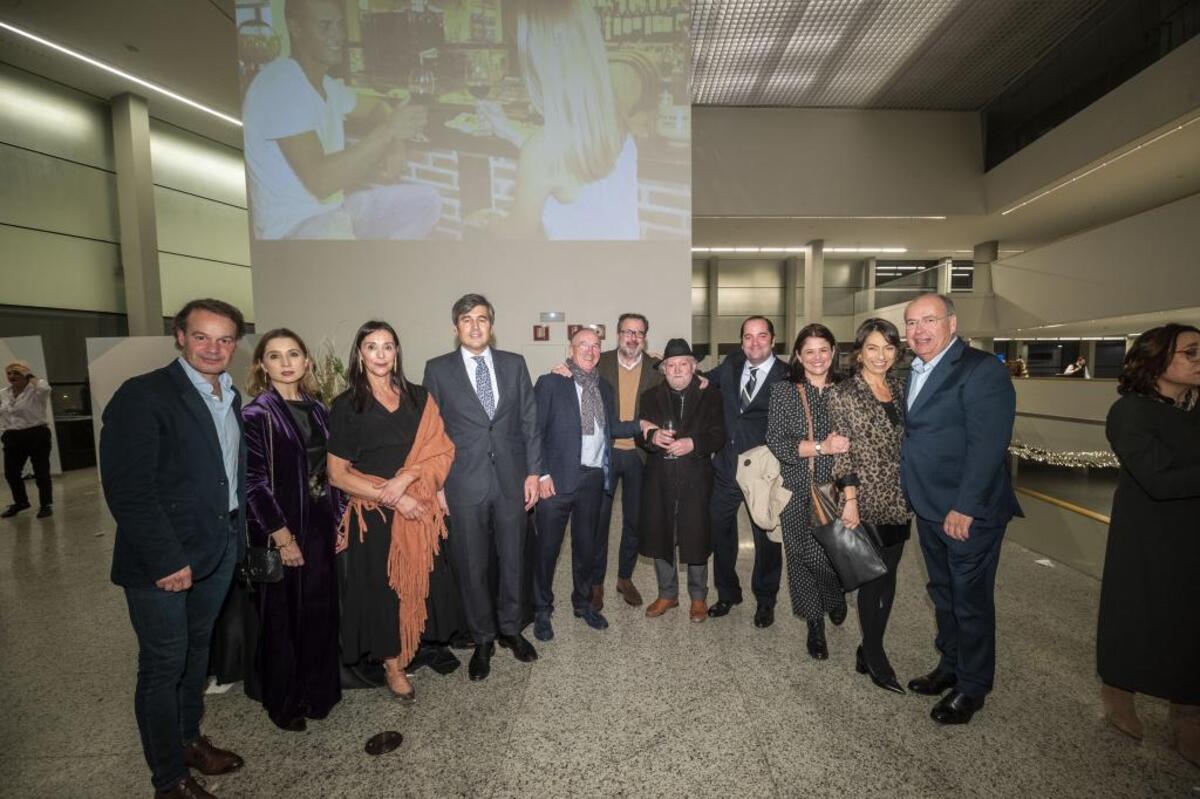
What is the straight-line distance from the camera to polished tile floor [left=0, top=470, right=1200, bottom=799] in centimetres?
178

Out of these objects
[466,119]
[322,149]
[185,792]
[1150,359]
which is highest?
Answer: [466,119]

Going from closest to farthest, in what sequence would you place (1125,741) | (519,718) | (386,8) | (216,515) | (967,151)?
(216,515)
(1125,741)
(519,718)
(386,8)
(967,151)

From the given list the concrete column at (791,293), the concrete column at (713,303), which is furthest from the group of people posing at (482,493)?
the concrete column at (791,293)

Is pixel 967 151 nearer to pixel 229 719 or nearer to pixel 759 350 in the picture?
pixel 759 350

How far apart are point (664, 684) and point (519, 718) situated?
0.69 m

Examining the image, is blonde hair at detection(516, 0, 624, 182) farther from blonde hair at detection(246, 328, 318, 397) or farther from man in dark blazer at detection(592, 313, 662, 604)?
blonde hair at detection(246, 328, 318, 397)

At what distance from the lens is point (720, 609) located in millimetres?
3021

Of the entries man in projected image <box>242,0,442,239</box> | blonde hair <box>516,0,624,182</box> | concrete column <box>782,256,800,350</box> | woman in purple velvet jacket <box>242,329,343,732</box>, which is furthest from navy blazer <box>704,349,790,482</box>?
concrete column <box>782,256,800,350</box>

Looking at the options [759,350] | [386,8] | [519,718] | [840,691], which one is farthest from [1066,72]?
[519,718]

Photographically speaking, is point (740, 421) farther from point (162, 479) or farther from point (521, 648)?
point (162, 479)

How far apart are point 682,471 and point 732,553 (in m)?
0.62

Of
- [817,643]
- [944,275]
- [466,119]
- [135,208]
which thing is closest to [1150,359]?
[817,643]

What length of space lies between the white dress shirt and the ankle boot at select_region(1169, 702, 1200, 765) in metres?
2.97

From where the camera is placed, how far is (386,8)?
522 cm
